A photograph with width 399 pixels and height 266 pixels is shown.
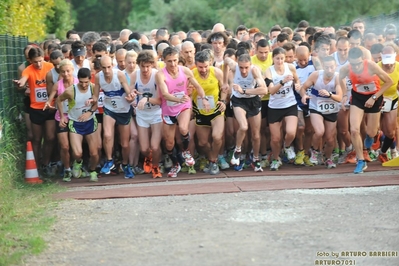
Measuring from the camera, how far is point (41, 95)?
44.8 feet

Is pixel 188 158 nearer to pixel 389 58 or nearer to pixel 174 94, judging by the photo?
pixel 174 94

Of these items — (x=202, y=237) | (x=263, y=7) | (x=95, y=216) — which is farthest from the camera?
(x=263, y=7)

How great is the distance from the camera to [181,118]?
12836 mm

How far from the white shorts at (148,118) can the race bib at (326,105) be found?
7.82 ft

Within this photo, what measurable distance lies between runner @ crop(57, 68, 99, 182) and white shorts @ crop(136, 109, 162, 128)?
0.68 m

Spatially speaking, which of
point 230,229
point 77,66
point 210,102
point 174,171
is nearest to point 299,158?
point 210,102

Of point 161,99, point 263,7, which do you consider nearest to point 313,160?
point 161,99

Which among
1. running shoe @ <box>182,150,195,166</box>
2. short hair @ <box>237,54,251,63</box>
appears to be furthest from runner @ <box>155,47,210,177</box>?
short hair @ <box>237,54,251,63</box>

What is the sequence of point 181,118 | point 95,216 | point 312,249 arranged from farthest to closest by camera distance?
point 181,118 < point 95,216 < point 312,249

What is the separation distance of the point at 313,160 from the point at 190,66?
2416 millimetres

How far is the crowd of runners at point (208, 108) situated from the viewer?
42.0 ft

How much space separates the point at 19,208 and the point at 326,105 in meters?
5.04

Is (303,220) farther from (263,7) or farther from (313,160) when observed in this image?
(263,7)

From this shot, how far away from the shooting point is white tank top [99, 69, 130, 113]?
12.9 metres
